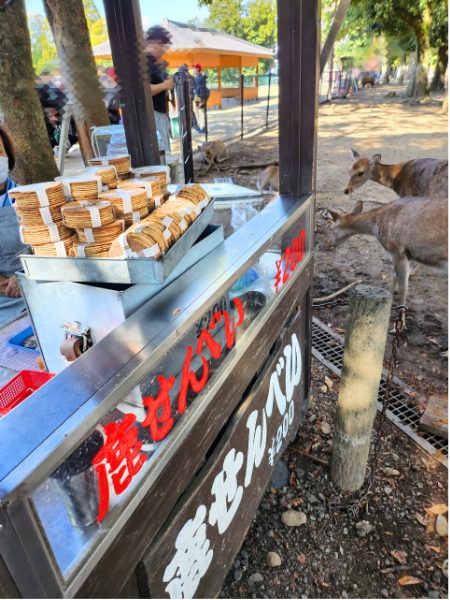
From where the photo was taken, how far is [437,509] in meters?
2.49

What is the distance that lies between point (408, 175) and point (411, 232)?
7.85ft

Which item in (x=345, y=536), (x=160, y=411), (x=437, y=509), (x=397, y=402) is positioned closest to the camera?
(x=160, y=411)

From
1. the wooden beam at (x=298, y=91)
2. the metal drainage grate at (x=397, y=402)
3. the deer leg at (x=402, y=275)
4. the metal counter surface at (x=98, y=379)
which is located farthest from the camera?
the deer leg at (x=402, y=275)

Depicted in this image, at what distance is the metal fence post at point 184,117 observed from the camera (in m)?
6.11

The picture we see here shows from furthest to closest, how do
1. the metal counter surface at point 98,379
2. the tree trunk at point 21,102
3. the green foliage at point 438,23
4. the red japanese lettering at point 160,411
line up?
the green foliage at point 438,23 < the tree trunk at point 21,102 < the red japanese lettering at point 160,411 < the metal counter surface at point 98,379

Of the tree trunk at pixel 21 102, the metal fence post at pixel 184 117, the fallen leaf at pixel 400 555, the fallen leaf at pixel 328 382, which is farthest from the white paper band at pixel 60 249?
the metal fence post at pixel 184 117

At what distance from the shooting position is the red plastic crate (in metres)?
1.33

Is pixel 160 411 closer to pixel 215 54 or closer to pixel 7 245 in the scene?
pixel 7 245

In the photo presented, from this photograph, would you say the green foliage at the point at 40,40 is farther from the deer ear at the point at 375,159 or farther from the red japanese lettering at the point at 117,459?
the deer ear at the point at 375,159

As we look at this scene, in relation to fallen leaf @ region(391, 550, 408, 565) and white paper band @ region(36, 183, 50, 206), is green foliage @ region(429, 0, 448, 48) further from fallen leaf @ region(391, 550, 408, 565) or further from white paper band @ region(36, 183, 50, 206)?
white paper band @ region(36, 183, 50, 206)

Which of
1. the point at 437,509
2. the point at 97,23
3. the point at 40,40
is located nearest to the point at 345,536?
the point at 437,509

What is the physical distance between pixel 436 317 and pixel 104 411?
422cm

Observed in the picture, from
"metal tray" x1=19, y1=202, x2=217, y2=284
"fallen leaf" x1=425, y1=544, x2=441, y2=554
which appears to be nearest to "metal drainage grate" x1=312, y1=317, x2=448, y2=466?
"fallen leaf" x1=425, y1=544, x2=441, y2=554

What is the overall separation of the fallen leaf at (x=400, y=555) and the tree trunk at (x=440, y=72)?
2604cm
